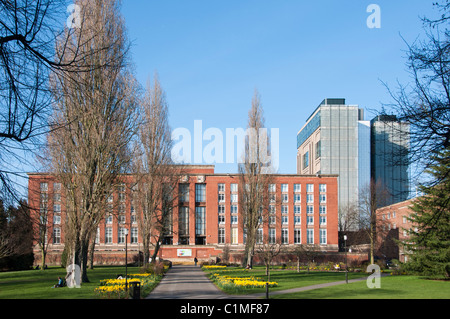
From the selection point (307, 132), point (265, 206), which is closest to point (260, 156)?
point (265, 206)

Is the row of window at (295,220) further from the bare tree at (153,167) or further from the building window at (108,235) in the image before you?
the bare tree at (153,167)

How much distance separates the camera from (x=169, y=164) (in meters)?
53.9

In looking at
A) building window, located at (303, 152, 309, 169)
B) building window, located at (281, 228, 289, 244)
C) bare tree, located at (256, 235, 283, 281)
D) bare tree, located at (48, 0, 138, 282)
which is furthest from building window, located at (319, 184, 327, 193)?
building window, located at (303, 152, 309, 169)

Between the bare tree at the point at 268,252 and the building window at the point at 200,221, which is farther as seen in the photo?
the building window at the point at 200,221

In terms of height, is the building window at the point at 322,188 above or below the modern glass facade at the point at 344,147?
below

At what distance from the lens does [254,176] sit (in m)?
55.5

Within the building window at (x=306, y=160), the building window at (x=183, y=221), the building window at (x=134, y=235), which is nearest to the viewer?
the building window at (x=134, y=235)

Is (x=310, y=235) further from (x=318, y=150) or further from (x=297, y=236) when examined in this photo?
(x=318, y=150)

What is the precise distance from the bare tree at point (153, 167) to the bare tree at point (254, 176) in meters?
8.66

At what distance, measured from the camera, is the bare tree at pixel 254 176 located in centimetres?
5416

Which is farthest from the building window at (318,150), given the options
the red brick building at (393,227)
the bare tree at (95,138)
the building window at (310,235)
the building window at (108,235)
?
the bare tree at (95,138)

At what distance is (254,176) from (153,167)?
476 inches

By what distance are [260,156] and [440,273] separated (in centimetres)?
2489

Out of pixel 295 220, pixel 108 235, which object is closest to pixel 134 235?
pixel 108 235
